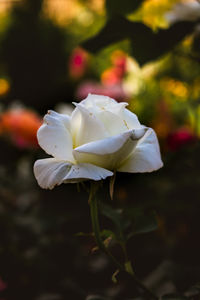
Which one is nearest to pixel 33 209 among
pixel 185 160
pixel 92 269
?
pixel 92 269

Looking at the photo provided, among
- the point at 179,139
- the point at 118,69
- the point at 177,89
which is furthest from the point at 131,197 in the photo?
the point at 118,69

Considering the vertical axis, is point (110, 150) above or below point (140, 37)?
below

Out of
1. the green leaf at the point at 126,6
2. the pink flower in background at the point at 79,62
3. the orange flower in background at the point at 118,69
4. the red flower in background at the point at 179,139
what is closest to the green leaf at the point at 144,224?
the green leaf at the point at 126,6

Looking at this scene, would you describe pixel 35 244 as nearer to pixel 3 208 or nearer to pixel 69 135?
pixel 3 208

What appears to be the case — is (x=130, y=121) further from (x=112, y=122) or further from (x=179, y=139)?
(x=179, y=139)

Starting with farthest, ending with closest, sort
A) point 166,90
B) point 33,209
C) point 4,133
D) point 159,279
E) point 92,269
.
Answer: point 4,133, point 166,90, point 33,209, point 92,269, point 159,279

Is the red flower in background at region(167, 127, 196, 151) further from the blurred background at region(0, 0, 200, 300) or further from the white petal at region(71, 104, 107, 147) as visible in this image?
the white petal at region(71, 104, 107, 147)
